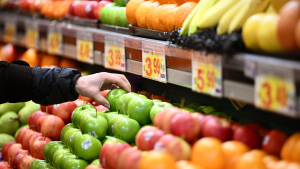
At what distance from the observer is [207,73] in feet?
4.32

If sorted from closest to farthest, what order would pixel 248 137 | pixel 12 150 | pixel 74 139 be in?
pixel 248 137 → pixel 74 139 → pixel 12 150

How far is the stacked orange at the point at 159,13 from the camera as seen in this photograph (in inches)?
66.3

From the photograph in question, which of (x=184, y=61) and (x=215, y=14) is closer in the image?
(x=215, y=14)

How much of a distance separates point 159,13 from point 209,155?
3.11 feet

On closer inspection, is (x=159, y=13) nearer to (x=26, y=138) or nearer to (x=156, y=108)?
(x=156, y=108)

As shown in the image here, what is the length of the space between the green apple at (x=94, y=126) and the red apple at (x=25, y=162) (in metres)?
0.54

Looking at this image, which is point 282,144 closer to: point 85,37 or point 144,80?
point 144,80

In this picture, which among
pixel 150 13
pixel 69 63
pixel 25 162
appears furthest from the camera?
pixel 69 63

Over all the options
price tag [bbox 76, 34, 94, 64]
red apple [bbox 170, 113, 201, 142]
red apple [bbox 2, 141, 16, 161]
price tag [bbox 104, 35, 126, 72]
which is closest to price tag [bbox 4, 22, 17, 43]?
price tag [bbox 76, 34, 94, 64]

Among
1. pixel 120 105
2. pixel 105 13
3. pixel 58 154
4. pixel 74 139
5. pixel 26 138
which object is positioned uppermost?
pixel 105 13

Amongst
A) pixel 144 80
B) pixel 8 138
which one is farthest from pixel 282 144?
pixel 8 138

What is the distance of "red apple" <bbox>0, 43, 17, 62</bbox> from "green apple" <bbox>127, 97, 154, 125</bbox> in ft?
8.09

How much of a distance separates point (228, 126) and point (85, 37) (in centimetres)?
153

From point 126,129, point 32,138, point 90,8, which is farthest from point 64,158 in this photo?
point 90,8
